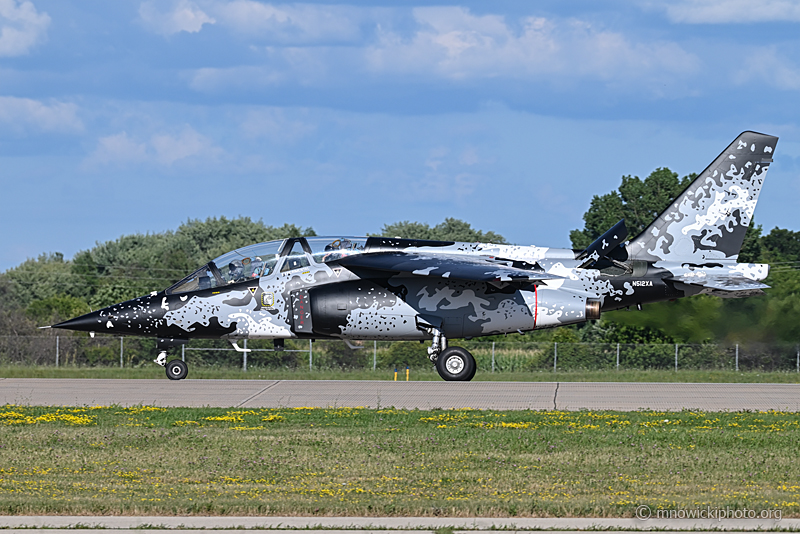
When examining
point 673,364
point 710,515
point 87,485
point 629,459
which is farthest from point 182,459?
point 673,364

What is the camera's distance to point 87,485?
32.6 feet

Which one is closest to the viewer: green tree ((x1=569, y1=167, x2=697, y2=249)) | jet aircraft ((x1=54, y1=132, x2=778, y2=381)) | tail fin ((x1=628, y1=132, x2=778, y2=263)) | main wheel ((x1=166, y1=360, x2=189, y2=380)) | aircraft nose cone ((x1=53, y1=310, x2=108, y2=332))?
jet aircraft ((x1=54, y1=132, x2=778, y2=381))

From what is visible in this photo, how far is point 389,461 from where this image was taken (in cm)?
1159

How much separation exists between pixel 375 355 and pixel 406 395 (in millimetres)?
14547

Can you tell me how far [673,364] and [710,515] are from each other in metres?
26.5

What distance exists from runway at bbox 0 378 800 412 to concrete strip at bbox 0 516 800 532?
8991 millimetres

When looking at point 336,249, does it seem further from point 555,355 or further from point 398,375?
point 555,355

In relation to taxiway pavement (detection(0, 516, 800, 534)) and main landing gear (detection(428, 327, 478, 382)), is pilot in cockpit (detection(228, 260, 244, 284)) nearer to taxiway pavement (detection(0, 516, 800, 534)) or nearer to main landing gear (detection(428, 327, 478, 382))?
main landing gear (detection(428, 327, 478, 382))

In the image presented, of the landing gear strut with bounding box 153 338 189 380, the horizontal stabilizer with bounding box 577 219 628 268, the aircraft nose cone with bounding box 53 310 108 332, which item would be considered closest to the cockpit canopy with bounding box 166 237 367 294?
the landing gear strut with bounding box 153 338 189 380

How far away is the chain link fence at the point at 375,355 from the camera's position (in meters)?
33.4

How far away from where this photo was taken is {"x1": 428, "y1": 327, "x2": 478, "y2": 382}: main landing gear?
21281mm

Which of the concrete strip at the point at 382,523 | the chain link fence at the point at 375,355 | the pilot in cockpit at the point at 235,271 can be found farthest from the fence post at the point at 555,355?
the concrete strip at the point at 382,523

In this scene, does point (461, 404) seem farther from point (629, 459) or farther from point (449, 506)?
point (449, 506)

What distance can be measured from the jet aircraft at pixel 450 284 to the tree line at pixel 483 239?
4.36 m
